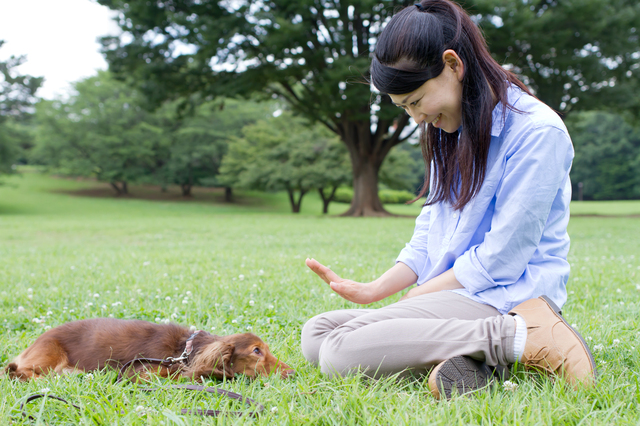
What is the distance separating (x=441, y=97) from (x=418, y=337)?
1.04 meters

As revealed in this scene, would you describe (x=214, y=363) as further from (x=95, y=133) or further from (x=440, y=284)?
(x=95, y=133)

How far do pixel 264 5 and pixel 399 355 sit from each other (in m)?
16.8

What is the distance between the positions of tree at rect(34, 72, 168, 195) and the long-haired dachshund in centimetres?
3417

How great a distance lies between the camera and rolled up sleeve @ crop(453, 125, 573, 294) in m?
1.95

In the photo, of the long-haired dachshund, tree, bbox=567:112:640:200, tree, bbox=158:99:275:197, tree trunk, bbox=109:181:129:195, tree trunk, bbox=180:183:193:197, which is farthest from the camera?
tree, bbox=567:112:640:200

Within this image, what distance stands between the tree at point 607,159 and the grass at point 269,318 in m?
50.0

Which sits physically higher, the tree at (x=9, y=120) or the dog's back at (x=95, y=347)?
the tree at (x=9, y=120)

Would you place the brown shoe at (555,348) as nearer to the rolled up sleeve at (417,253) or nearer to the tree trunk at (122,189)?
the rolled up sleeve at (417,253)

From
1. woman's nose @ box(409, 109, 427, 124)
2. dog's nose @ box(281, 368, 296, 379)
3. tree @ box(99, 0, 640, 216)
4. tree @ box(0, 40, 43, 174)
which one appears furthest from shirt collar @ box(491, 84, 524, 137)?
tree @ box(0, 40, 43, 174)

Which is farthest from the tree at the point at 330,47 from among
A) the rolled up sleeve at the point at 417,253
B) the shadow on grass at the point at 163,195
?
the shadow on grass at the point at 163,195

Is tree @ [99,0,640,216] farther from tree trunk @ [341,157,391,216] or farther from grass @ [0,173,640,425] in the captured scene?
grass @ [0,173,640,425]

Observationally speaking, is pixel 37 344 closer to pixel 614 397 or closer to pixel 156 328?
pixel 156 328

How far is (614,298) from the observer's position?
3854mm

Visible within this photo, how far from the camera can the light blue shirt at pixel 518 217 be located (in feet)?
6.41
